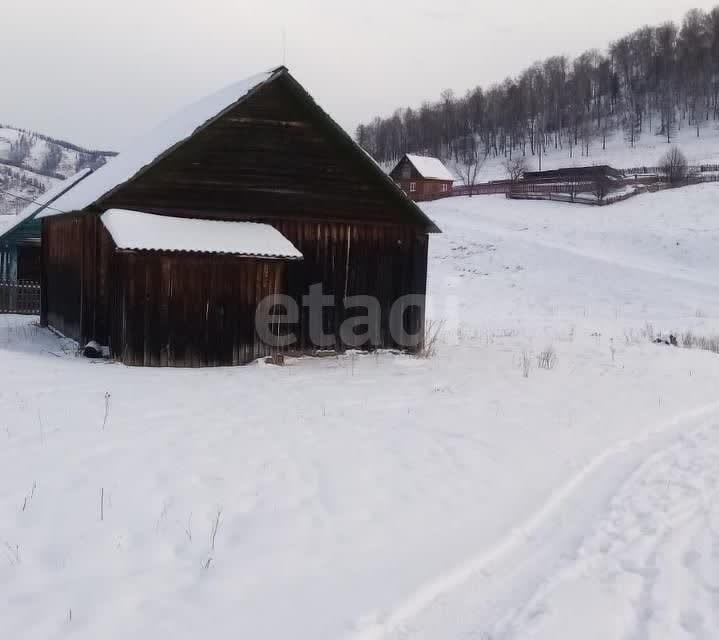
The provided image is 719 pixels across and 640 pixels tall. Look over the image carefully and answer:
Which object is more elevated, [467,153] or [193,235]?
[467,153]

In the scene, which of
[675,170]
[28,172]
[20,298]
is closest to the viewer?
[20,298]

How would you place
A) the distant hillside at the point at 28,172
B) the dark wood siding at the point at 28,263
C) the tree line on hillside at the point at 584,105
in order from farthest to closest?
the distant hillside at the point at 28,172
the tree line on hillside at the point at 584,105
the dark wood siding at the point at 28,263

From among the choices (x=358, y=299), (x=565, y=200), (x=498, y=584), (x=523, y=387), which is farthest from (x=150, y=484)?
(x=565, y=200)

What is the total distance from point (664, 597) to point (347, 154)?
11365 mm

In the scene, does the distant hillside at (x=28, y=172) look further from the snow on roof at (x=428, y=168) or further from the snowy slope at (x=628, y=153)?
the snowy slope at (x=628, y=153)

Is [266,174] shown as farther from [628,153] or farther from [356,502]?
[628,153]

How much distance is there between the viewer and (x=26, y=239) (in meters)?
24.5

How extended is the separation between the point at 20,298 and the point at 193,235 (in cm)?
1418

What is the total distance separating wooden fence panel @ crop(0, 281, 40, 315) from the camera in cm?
2233

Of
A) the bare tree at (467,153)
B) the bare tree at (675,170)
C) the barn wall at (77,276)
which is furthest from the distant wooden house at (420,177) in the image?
the barn wall at (77,276)

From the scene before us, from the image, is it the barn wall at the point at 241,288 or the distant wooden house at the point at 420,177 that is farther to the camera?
the distant wooden house at the point at 420,177

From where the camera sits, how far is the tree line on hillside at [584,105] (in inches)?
3568

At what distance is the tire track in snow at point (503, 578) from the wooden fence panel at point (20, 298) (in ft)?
71.7

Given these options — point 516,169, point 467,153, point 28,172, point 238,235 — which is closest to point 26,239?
point 238,235
